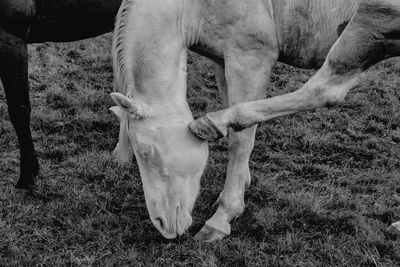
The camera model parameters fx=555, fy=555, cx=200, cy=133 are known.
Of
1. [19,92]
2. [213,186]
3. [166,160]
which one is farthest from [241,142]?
[19,92]

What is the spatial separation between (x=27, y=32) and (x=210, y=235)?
6.91ft

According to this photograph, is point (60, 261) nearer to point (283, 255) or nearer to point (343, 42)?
point (283, 255)

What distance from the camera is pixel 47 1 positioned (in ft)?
14.7

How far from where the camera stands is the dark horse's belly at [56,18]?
411 cm

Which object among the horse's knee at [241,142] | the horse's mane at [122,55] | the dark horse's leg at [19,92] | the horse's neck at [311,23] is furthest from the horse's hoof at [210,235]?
the dark horse's leg at [19,92]

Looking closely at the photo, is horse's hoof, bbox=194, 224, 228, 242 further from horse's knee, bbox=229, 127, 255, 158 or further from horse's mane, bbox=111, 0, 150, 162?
horse's mane, bbox=111, 0, 150, 162

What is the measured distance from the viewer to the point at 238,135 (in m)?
3.75

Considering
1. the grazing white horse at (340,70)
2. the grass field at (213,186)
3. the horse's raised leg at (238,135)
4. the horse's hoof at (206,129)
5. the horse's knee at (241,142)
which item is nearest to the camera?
the grazing white horse at (340,70)

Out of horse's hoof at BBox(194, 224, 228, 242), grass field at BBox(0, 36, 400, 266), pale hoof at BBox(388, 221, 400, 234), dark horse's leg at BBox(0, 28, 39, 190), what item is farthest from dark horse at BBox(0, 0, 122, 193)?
pale hoof at BBox(388, 221, 400, 234)

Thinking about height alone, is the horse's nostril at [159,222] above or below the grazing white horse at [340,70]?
below

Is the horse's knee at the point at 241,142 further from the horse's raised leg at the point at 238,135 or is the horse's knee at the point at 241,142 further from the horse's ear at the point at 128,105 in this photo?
the horse's ear at the point at 128,105

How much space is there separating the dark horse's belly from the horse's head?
4.43ft

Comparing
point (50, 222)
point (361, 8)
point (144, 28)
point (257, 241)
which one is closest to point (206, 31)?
point (144, 28)

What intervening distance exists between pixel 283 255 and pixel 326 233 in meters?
0.41
